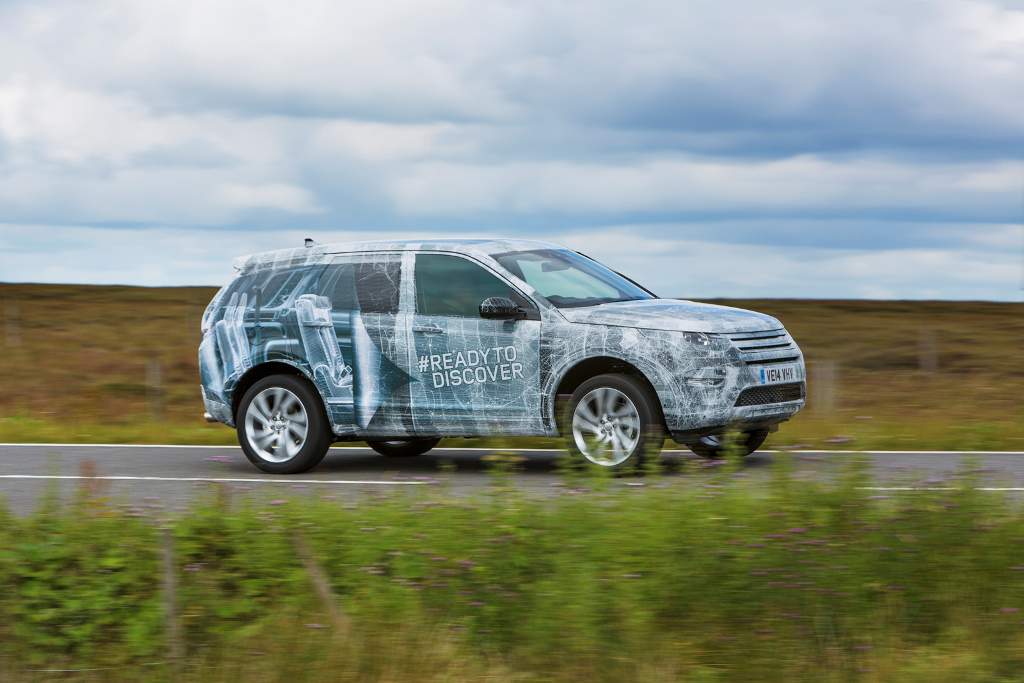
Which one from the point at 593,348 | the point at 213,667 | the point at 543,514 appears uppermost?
the point at 593,348

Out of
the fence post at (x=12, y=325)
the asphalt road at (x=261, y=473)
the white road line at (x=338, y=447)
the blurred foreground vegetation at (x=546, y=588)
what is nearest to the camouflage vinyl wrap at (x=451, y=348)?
the asphalt road at (x=261, y=473)

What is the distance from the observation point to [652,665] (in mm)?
5914

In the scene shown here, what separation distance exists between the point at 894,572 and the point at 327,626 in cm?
249

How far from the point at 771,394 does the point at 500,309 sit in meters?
2.17

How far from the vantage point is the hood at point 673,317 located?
11.1m

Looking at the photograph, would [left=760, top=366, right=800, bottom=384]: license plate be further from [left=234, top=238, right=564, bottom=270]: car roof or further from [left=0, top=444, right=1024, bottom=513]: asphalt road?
[left=234, top=238, right=564, bottom=270]: car roof

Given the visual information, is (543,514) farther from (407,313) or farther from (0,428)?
(0,428)

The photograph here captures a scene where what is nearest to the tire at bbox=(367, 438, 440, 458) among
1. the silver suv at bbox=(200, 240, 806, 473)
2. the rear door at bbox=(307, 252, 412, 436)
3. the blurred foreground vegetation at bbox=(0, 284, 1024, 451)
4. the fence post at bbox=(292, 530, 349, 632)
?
the blurred foreground vegetation at bbox=(0, 284, 1024, 451)

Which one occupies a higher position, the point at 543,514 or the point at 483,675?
the point at 543,514

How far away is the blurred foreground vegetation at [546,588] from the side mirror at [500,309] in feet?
13.7

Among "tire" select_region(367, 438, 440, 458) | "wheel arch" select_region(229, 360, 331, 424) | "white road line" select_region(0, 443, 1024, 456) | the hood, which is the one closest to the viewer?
the hood

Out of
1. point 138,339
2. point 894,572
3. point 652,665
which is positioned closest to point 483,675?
point 652,665

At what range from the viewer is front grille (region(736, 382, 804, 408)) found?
1116 centimetres

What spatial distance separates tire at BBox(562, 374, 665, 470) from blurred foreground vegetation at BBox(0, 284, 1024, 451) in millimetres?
1246
